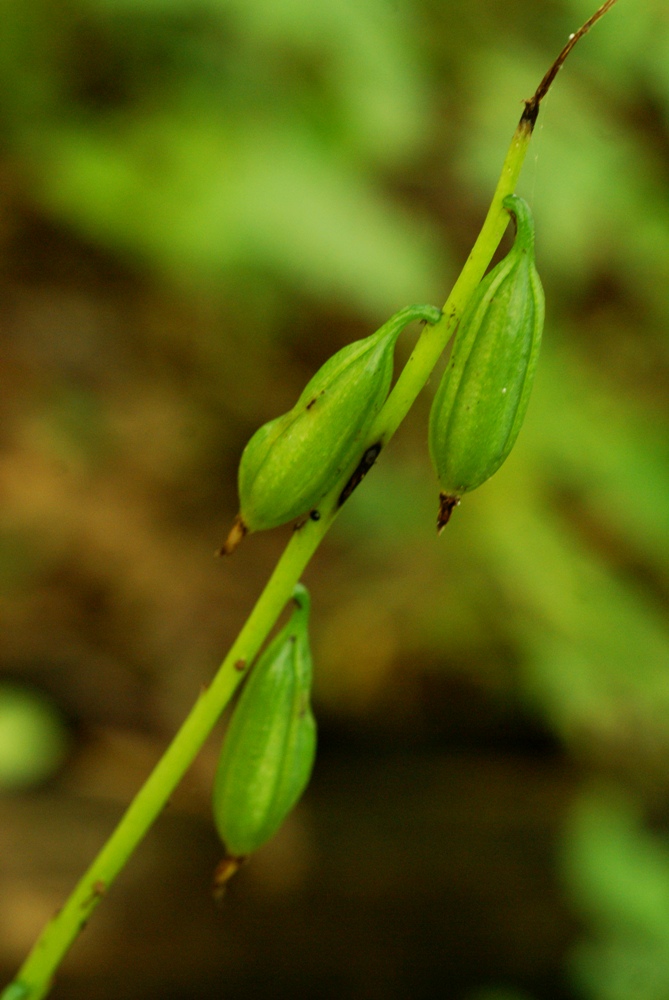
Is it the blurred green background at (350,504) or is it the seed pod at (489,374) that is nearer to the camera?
the seed pod at (489,374)

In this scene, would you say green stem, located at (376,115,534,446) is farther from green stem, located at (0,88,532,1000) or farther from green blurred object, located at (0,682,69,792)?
green blurred object, located at (0,682,69,792)

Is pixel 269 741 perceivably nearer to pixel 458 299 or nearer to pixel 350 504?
pixel 458 299

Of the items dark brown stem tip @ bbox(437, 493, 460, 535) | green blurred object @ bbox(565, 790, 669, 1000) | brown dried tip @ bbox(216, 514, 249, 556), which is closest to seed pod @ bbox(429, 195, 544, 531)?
dark brown stem tip @ bbox(437, 493, 460, 535)

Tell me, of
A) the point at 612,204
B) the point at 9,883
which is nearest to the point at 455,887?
the point at 9,883

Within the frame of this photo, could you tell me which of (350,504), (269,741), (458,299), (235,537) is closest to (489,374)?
(458,299)

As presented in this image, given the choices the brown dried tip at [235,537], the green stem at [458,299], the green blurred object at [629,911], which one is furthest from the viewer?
the green blurred object at [629,911]

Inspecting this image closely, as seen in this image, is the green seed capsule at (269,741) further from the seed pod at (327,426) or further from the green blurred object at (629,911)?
the green blurred object at (629,911)

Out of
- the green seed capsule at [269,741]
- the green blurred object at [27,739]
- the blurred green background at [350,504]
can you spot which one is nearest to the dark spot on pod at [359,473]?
the green seed capsule at [269,741]
